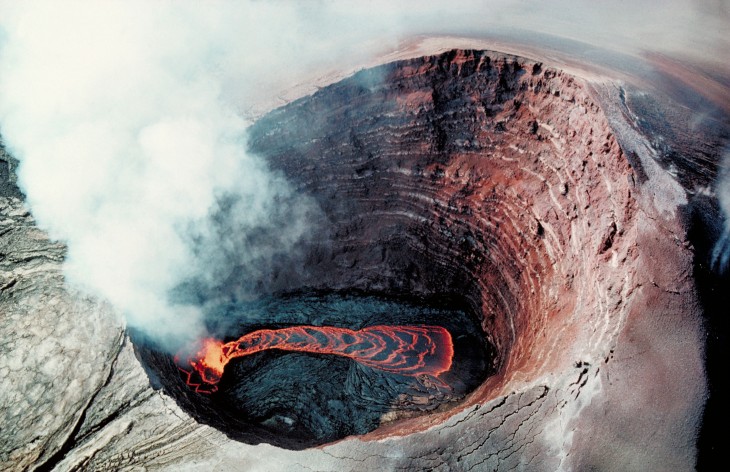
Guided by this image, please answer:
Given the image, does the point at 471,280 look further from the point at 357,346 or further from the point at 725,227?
the point at 725,227

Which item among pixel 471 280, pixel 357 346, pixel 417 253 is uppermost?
pixel 417 253

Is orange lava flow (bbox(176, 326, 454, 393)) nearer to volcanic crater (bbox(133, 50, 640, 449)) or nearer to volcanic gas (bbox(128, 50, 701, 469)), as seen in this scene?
volcanic gas (bbox(128, 50, 701, 469))

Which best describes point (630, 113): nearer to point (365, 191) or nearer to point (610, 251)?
point (610, 251)

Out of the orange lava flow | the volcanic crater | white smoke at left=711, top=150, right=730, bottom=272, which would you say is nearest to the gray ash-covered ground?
the volcanic crater

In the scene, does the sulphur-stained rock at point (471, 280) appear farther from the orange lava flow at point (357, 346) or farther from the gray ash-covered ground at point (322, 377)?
the orange lava flow at point (357, 346)

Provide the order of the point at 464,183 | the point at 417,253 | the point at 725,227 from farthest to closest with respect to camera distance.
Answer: the point at 417,253, the point at 464,183, the point at 725,227

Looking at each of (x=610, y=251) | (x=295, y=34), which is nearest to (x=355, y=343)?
(x=610, y=251)

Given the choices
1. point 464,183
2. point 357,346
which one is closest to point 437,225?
point 464,183
